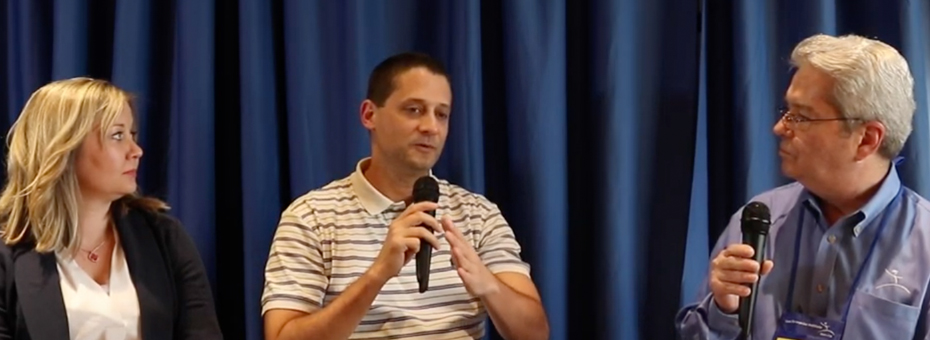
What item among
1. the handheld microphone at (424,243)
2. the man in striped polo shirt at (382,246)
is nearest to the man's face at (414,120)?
the man in striped polo shirt at (382,246)

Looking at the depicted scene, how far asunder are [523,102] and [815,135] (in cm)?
63

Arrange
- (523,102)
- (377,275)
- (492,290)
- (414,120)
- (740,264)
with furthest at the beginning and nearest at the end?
1. (523,102)
2. (414,120)
3. (492,290)
4. (377,275)
5. (740,264)

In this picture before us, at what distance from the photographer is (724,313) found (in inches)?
61.5

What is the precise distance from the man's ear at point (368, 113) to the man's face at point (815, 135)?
778 mm

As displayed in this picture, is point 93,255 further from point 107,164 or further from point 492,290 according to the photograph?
point 492,290

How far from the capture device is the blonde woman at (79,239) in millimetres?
1686

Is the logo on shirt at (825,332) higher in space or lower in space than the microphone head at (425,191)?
lower

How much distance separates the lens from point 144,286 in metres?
1.75

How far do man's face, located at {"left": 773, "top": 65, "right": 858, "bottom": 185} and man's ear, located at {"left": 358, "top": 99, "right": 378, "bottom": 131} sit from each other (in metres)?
0.78

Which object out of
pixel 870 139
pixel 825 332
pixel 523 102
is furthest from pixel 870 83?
pixel 523 102

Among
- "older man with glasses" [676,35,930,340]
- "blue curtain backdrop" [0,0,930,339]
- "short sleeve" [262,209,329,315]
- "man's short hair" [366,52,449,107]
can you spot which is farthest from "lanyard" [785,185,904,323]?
"short sleeve" [262,209,329,315]

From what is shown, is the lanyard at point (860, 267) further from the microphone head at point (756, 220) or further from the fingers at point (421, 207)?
the fingers at point (421, 207)

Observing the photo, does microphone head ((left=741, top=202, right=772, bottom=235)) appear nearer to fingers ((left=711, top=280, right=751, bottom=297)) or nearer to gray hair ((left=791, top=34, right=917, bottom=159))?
fingers ((left=711, top=280, right=751, bottom=297))

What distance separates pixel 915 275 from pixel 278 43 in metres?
1.31
